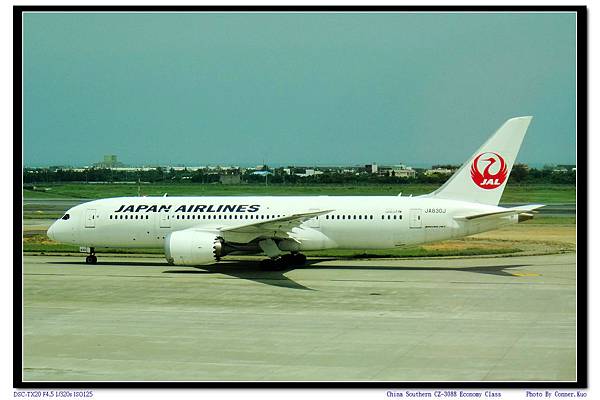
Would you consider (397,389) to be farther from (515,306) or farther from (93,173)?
(93,173)

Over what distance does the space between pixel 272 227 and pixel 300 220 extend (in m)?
1.17

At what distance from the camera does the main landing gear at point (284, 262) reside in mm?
32469

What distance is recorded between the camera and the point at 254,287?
2728 cm

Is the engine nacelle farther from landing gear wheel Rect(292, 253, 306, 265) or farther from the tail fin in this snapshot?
the tail fin

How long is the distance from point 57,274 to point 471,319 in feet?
56.2

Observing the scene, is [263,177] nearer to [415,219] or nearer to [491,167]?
[415,219]

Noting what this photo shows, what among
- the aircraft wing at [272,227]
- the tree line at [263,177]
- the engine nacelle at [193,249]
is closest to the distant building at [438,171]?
the tree line at [263,177]

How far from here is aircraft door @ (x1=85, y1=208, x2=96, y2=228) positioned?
34688mm

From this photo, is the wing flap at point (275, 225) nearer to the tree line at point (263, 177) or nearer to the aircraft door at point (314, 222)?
the aircraft door at point (314, 222)

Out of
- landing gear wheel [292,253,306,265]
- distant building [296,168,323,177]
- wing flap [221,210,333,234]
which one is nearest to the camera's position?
wing flap [221,210,333,234]

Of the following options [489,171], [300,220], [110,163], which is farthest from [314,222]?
[110,163]

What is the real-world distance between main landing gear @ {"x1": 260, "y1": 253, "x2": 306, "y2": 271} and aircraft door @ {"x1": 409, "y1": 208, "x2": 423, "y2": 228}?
17.3 feet

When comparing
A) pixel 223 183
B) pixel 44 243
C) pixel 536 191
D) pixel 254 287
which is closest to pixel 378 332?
pixel 254 287

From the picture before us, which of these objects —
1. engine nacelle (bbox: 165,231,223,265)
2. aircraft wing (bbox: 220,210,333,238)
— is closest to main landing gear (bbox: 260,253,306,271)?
aircraft wing (bbox: 220,210,333,238)
